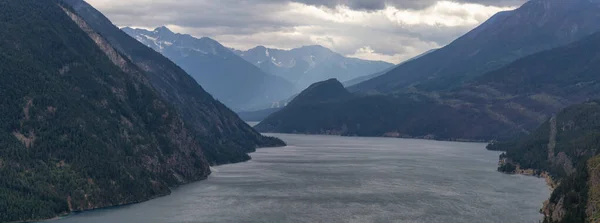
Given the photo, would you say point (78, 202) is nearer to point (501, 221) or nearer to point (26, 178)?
point (26, 178)

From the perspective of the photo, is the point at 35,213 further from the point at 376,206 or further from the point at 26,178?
the point at 376,206

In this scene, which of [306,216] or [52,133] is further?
[52,133]

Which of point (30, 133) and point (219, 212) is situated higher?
point (30, 133)

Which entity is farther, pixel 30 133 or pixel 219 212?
pixel 30 133

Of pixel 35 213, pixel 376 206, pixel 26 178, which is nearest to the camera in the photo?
pixel 35 213

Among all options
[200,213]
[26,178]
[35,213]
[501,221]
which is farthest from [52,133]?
[501,221]

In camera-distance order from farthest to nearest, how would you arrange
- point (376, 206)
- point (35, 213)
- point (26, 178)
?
point (376, 206) < point (26, 178) < point (35, 213)

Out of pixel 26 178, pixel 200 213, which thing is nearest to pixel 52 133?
pixel 26 178

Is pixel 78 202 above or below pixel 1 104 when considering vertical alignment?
below
